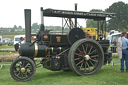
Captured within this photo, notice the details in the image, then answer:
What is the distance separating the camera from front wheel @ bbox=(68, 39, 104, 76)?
7262 mm

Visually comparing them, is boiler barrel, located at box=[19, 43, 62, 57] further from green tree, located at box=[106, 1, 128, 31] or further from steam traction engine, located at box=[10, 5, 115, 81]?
green tree, located at box=[106, 1, 128, 31]

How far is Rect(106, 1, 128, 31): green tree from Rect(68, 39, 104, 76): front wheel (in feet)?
178

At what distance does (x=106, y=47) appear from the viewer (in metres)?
8.20

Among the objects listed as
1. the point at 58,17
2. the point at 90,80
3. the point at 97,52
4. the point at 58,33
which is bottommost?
the point at 90,80

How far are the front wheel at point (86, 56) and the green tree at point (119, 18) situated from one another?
178 ft

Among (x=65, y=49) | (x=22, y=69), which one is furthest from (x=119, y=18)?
(x=22, y=69)

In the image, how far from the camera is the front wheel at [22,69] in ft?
22.2

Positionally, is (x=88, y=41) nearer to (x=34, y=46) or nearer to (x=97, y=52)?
(x=97, y=52)

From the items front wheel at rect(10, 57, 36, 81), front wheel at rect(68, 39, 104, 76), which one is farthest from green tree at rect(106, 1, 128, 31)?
front wheel at rect(10, 57, 36, 81)

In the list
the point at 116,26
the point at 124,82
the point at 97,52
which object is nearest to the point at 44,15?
the point at 97,52

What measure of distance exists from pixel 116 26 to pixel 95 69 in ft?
184

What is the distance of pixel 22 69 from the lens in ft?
22.3

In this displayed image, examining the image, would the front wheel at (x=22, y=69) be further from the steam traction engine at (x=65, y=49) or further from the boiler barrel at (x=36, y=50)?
the boiler barrel at (x=36, y=50)

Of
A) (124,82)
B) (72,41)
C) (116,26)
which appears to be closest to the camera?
(124,82)
